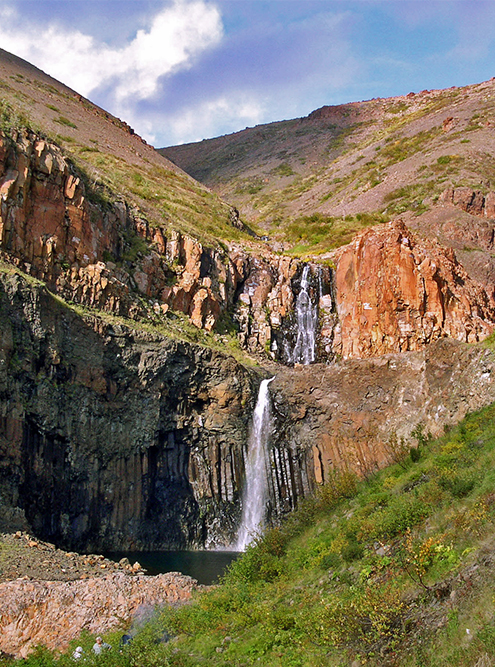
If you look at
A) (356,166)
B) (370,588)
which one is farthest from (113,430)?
(356,166)

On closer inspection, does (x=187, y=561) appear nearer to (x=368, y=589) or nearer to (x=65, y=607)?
(x=65, y=607)

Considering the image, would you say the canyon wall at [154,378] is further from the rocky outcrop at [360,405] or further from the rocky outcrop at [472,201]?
the rocky outcrop at [472,201]

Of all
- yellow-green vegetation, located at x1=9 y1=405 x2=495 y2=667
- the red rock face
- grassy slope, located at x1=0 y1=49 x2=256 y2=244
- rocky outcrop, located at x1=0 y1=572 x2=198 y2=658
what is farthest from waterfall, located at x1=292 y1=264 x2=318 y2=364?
rocky outcrop, located at x1=0 y1=572 x2=198 y2=658

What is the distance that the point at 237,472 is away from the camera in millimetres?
30703

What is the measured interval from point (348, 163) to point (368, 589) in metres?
92.9

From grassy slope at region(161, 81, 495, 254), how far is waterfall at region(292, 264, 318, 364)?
12.7 meters

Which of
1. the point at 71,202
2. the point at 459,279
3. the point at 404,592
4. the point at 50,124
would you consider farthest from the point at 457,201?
the point at 404,592

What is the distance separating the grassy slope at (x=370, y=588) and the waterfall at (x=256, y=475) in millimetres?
10900

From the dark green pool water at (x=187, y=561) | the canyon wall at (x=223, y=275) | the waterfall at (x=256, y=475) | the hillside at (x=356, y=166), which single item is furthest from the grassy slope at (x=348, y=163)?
the dark green pool water at (x=187, y=561)

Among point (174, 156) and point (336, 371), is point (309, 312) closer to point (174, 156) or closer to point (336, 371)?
point (336, 371)

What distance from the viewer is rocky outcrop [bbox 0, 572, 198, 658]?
13.2 m

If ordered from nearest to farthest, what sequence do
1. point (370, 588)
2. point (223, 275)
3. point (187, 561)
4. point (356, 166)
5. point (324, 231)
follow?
1. point (370, 588)
2. point (187, 561)
3. point (223, 275)
4. point (324, 231)
5. point (356, 166)

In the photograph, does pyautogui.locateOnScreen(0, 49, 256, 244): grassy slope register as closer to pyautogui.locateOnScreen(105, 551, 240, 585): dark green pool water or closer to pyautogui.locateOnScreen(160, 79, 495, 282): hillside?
pyautogui.locateOnScreen(160, 79, 495, 282): hillside

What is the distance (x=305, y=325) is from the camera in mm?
42312
